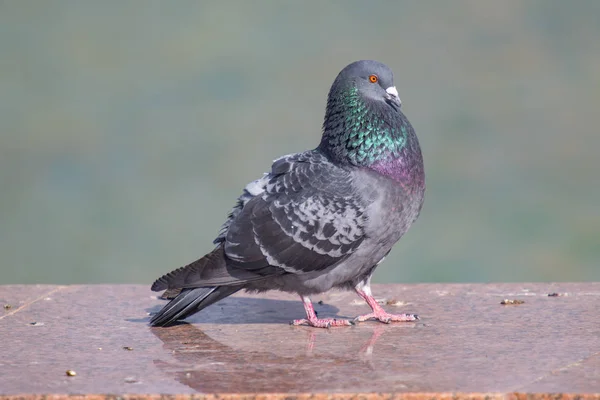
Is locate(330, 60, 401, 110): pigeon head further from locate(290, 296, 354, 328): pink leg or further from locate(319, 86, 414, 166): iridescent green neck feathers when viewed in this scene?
locate(290, 296, 354, 328): pink leg

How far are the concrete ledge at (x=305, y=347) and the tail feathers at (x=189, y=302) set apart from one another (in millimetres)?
91

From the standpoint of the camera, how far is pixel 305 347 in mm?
6172

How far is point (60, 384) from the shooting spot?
17.5 feet

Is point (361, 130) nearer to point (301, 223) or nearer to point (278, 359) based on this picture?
point (301, 223)

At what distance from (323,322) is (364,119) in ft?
4.80

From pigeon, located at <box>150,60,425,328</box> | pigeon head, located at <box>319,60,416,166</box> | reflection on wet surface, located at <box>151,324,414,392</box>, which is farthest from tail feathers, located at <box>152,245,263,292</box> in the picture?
pigeon head, located at <box>319,60,416,166</box>

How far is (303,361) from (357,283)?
1328 millimetres

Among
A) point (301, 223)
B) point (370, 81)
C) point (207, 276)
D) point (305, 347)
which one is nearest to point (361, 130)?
point (370, 81)

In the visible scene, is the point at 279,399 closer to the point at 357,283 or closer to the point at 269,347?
the point at 269,347

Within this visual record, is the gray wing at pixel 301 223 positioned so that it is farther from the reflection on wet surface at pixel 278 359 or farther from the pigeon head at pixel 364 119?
the reflection on wet surface at pixel 278 359

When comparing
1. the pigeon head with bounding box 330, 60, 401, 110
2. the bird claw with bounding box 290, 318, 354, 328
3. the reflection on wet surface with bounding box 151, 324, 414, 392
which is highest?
the pigeon head with bounding box 330, 60, 401, 110

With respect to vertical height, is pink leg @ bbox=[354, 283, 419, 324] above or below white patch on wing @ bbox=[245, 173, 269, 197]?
below

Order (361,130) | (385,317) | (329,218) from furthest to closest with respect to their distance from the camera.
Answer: (385,317), (361,130), (329,218)

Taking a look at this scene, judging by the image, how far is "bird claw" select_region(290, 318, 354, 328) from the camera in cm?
681
